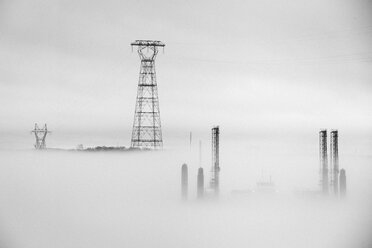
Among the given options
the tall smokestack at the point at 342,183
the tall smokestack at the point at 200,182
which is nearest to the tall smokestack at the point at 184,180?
the tall smokestack at the point at 200,182

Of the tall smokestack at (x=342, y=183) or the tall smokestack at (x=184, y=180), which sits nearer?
the tall smokestack at (x=184, y=180)

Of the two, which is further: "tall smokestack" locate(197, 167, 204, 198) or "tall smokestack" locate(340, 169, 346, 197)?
"tall smokestack" locate(340, 169, 346, 197)

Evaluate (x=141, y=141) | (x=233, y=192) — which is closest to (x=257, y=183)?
(x=233, y=192)

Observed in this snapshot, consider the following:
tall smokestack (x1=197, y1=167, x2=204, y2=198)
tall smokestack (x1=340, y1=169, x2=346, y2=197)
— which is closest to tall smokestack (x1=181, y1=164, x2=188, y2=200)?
tall smokestack (x1=197, y1=167, x2=204, y2=198)

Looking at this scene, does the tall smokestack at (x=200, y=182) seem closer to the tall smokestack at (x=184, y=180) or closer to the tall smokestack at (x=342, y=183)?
the tall smokestack at (x=184, y=180)

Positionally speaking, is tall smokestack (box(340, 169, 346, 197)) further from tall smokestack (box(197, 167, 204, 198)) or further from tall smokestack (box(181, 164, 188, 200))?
tall smokestack (box(181, 164, 188, 200))

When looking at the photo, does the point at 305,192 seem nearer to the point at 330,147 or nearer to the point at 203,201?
the point at 330,147

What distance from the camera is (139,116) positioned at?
14328mm

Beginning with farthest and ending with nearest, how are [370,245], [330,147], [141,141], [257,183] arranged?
[257,183]
[330,147]
[141,141]
[370,245]

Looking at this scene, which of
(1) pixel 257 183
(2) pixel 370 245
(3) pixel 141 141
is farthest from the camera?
(1) pixel 257 183

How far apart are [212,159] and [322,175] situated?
782cm

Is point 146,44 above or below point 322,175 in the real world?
above

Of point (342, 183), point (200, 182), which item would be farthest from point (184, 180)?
point (342, 183)

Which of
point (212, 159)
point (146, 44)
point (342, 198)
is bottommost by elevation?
point (342, 198)
